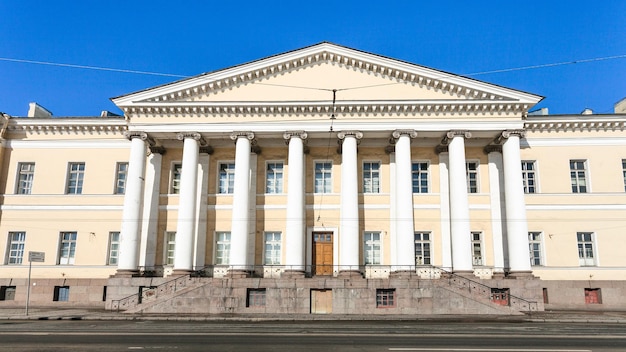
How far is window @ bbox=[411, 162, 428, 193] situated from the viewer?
27.2m

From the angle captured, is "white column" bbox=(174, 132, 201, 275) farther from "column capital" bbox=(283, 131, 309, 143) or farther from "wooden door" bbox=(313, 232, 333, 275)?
"wooden door" bbox=(313, 232, 333, 275)

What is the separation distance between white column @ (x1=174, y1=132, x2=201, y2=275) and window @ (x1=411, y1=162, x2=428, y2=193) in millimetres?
12126

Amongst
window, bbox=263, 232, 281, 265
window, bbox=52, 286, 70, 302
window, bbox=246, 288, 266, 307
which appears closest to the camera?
window, bbox=246, 288, 266, 307

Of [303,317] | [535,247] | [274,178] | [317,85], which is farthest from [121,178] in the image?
[535,247]

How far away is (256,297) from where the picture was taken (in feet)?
75.0

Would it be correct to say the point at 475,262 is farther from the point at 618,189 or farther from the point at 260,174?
the point at 260,174

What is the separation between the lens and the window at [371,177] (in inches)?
1073

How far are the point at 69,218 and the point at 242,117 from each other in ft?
38.8

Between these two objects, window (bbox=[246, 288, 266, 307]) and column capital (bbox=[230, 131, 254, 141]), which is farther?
column capital (bbox=[230, 131, 254, 141])

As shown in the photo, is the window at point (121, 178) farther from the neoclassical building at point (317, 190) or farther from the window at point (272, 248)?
the window at point (272, 248)

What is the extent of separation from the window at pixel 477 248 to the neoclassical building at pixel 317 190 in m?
0.09

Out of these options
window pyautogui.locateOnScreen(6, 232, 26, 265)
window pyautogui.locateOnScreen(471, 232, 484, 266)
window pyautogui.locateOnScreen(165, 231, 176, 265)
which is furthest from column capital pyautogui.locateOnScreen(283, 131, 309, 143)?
window pyautogui.locateOnScreen(6, 232, 26, 265)

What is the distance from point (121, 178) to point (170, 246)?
17.1ft

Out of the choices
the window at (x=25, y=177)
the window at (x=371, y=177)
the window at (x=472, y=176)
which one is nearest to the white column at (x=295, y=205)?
the window at (x=371, y=177)
